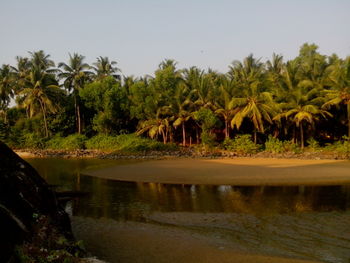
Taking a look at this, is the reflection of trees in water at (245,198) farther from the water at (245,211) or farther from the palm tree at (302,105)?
the palm tree at (302,105)

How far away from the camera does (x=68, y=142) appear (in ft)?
144

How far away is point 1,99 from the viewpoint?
50.2 meters

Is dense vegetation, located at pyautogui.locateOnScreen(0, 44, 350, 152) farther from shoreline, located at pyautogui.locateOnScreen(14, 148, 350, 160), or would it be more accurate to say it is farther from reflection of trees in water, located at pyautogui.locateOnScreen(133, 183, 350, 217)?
reflection of trees in water, located at pyautogui.locateOnScreen(133, 183, 350, 217)

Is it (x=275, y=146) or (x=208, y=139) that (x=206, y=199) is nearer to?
(x=208, y=139)

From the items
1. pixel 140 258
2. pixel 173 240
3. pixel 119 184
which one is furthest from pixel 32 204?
pixel 119 184

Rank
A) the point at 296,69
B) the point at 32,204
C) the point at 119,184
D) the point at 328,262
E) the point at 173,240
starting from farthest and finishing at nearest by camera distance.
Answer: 1. the point at 296,69
2. the point at 119,184
3. the point at 173,240
4. the point at 328,262
5. the point at 32,204

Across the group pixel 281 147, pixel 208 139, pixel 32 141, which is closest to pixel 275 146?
pixel 281 147

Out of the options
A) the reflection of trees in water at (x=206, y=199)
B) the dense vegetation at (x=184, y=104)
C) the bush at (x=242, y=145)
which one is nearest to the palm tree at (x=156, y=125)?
the dense vegetation at (x=184, y=104)

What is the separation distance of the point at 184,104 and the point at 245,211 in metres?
26.5

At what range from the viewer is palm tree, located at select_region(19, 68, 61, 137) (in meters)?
42.8

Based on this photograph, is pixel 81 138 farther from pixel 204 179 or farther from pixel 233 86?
pixel 204 179

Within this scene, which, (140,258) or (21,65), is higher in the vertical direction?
(21,65)

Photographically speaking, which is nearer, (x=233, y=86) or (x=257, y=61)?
(x=233, y=86)

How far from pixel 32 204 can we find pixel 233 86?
3182 centimetres
